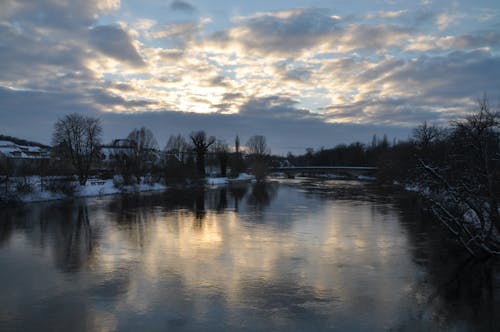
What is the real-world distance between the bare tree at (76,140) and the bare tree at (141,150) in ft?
20.2

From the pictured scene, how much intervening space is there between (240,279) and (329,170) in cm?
10288

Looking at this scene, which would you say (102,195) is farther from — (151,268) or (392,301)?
(392,301)

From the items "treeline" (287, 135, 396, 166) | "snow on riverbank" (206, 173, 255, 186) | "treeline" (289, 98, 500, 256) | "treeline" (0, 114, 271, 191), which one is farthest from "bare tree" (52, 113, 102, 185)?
"treeline" (287, 135, 396, 166)

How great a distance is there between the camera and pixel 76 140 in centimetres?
4766

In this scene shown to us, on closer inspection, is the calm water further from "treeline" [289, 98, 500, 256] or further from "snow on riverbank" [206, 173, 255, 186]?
"snow on riverbank" [206, 173, 255, 186]

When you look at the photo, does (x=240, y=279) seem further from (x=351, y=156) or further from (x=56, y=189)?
(x=351, y=156)

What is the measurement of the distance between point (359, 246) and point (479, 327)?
7.74 metres

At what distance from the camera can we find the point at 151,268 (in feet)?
39.9

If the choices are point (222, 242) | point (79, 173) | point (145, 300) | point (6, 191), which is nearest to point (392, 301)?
point (145, 300)

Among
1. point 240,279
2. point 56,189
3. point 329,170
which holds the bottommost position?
point 240,279

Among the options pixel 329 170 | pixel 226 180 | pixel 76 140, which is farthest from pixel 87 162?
pixel 329 170

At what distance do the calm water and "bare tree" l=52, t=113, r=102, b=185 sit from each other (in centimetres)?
2774

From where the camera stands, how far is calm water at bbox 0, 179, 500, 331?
323 inches

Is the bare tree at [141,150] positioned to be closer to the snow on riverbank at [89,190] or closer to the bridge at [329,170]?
the snow on riverbank at [89,190]
